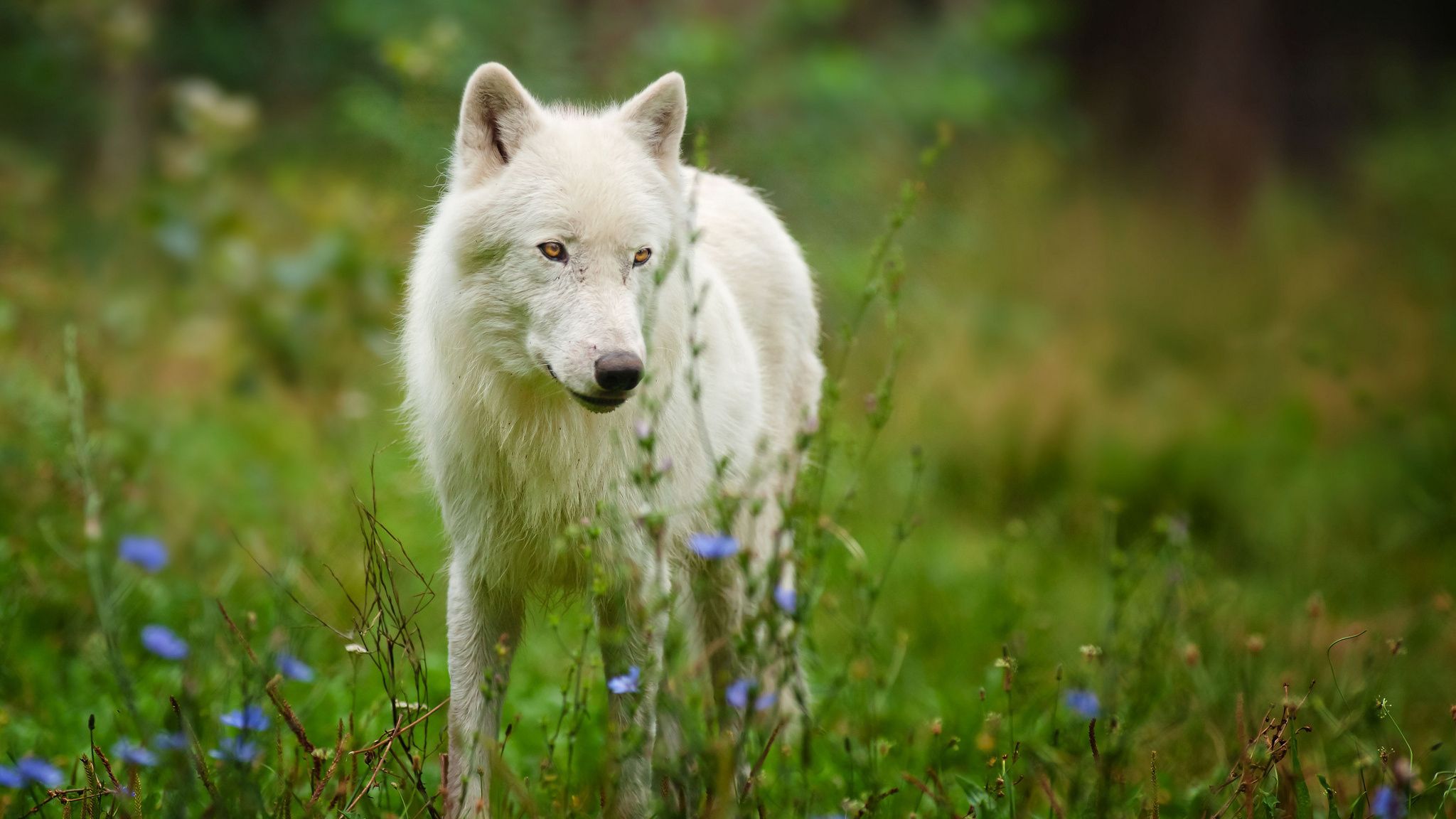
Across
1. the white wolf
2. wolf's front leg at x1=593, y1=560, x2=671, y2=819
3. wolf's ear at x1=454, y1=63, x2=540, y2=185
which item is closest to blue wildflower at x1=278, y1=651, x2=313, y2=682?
the white wolf

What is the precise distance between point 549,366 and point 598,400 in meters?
0.21

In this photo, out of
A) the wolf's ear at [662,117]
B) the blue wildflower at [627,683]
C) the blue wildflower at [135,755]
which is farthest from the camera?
the wolf's ear at [662,117]

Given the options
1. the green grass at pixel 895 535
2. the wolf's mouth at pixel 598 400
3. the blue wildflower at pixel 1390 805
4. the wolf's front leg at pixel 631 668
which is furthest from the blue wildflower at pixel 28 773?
the blue wildflower at pixel 1390 805

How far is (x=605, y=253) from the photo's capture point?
9.53 ft

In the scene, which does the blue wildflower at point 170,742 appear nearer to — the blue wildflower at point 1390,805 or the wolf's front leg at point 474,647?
the wolf's front leg at point 474,647

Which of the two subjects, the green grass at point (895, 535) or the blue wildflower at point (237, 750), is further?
the green grass at point (895, 535)

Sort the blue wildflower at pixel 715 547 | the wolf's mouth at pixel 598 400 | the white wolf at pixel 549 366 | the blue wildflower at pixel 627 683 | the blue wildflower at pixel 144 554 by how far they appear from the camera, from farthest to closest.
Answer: the white wolf at pixel 549 366 → the wolf's mouth at pixel 598 400 → the blue wildflower at pixel 144 554 → the blue wildflower at pixel 627 683 → the blue wildflower at pixel 715 547

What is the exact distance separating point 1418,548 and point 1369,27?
21.3 meters

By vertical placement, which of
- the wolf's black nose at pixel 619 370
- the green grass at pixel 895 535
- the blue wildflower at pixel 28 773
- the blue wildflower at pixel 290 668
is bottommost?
the green grass at pixel 895 535

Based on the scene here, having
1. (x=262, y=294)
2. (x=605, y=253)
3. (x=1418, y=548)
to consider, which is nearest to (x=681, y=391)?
(x=605, y=253)

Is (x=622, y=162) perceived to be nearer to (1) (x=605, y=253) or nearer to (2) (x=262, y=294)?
(1) (x=605, y=253)

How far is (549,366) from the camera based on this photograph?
2.85 metres

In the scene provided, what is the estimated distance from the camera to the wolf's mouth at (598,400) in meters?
2.71

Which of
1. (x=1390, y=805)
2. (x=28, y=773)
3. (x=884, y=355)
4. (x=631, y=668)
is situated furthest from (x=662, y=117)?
(x=884, y=355)
